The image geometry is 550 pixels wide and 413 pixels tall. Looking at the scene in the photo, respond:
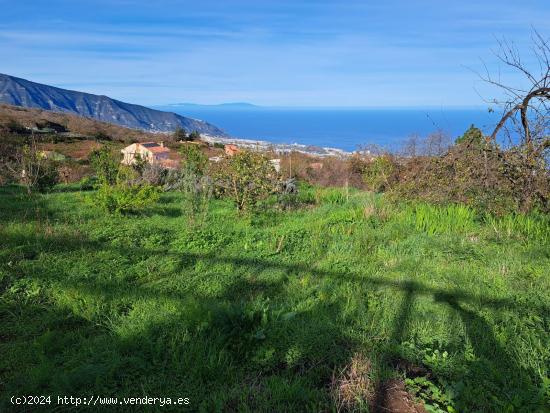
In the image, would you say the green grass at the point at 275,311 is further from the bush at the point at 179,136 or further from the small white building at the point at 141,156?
the bush at the point at 179,136

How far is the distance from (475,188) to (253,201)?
4.44 meters

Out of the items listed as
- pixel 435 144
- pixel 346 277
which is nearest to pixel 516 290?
pixel 346 277

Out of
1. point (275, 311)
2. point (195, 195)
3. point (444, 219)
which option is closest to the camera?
point (275, 311)

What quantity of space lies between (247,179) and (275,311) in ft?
18.4

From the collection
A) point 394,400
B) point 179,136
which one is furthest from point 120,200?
→ point 179,136

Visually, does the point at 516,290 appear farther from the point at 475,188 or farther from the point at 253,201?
the point at 253,201

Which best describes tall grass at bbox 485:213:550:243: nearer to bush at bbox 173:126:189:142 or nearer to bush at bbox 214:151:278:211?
bush at bbox 214:151:278:211

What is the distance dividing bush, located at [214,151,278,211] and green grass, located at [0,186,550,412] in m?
2.10

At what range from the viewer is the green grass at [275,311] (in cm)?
255

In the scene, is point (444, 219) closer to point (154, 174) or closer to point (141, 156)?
point (154, 174)

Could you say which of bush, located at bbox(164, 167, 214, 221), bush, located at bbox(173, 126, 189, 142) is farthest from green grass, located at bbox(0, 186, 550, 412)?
bush, located at bbox(173, 126, 189, 142)

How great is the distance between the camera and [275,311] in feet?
10.9

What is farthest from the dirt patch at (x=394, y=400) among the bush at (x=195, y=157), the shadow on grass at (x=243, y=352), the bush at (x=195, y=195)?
the bush at (x=195, y=157)

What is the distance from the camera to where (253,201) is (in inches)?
341
